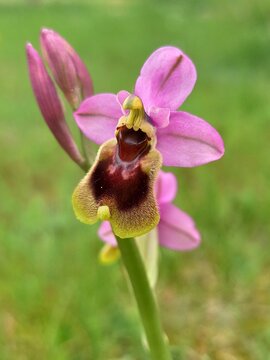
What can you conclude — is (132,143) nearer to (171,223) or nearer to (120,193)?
(120,193)

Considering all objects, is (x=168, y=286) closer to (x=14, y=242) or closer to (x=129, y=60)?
(x=14, y=242)

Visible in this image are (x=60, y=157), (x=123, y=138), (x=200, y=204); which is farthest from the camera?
(x=60, y=157)

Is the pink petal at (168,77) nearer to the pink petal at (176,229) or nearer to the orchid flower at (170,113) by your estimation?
the orchid flower at (170,113)

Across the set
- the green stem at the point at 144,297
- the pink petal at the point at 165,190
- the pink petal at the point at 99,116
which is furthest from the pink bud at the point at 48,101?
the pink petal at the point at 165,190

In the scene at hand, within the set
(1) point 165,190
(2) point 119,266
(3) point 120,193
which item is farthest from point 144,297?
(2) point 119,266

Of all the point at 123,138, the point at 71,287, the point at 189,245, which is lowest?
the point at 71,287

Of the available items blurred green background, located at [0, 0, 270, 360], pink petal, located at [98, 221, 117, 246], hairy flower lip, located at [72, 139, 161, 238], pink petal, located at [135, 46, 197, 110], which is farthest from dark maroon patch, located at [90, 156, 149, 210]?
blurred green background, located at [0, 0, 270, 360]

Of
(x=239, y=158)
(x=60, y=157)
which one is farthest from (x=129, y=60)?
(x=239, y=158)
